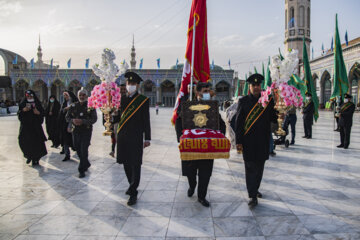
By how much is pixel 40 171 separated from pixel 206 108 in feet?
13.0

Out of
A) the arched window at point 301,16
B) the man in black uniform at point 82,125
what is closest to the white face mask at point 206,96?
the man in black uniform at point 82,125

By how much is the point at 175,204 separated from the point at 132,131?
118cm

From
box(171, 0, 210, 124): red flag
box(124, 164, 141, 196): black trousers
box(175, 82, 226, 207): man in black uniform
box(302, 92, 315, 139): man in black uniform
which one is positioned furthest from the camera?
box(302, 92, 315, 139): man in black uniform

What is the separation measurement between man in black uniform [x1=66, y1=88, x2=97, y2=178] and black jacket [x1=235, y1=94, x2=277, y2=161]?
293 cm

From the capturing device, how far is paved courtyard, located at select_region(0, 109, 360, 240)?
289 centimetres

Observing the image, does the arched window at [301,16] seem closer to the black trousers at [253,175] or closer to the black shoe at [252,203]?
the black trousers at [253,175]

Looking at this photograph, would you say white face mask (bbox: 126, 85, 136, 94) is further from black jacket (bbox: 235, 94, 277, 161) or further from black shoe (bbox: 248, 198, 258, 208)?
black shoe (bbox: 248, 198, 258, 208)

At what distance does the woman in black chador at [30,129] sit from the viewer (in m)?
5.93

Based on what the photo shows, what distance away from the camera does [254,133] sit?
12.0ft

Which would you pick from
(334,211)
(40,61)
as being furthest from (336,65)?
(40,61)

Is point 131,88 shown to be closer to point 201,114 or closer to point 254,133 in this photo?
point 201,114

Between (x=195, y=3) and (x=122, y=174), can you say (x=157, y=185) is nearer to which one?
(x=122, y=174)

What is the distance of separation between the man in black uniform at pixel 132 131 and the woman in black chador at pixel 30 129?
319 centimetres

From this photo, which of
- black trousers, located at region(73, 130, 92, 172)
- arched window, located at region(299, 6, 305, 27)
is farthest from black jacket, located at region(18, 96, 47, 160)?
arched window, located at region(299, 6, 305, 27)
